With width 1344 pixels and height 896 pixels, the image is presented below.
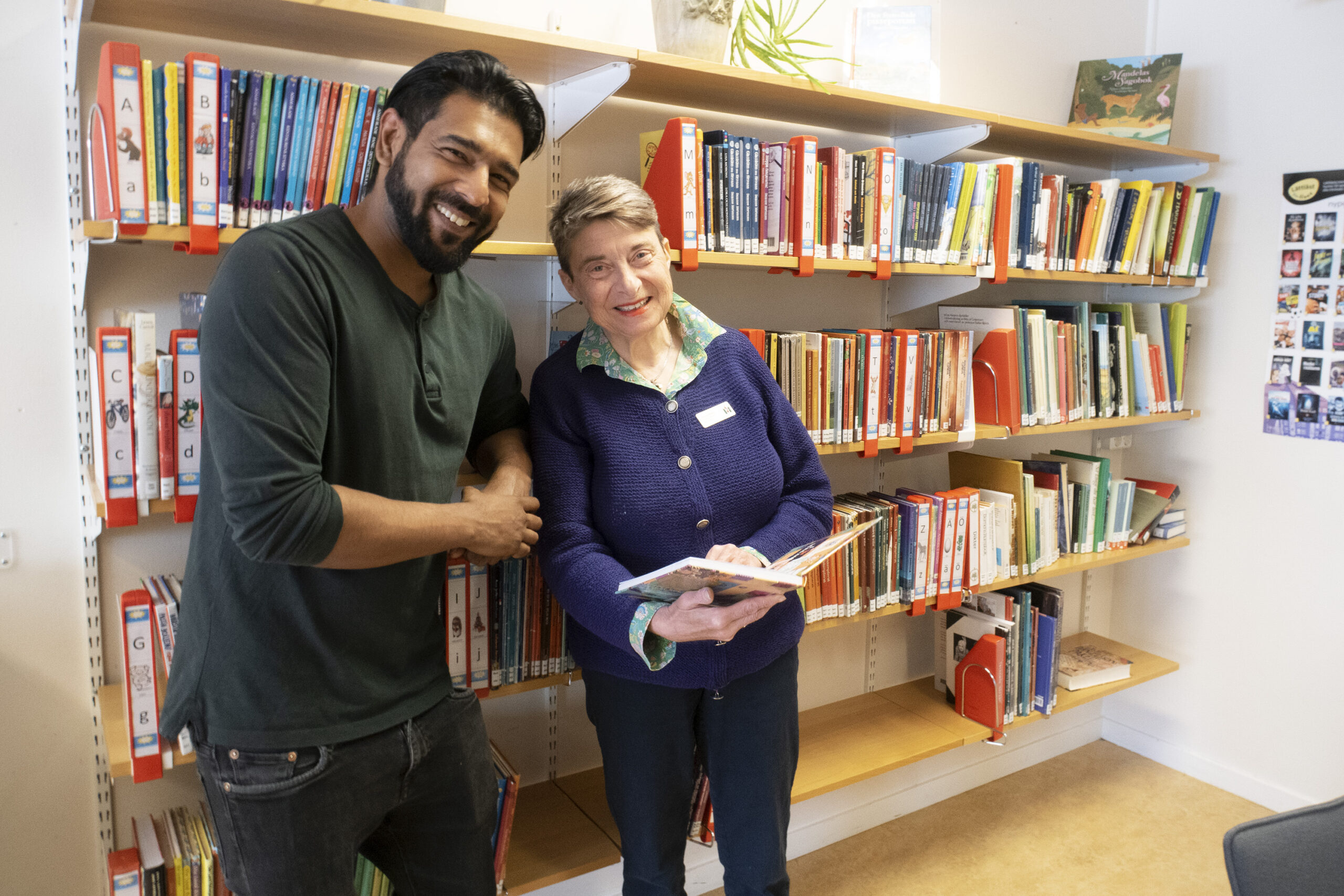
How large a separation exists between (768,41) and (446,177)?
116cm

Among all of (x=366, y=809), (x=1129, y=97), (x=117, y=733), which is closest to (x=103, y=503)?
(x=117, y=733)

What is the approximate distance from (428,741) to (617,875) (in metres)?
1.13

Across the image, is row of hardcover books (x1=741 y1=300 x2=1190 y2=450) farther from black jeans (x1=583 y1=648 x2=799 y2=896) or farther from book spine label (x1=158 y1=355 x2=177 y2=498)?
book spine label (x1=158 y1=355 x2=177 y2=498)

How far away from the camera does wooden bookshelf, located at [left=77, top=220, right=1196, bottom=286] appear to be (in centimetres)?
136

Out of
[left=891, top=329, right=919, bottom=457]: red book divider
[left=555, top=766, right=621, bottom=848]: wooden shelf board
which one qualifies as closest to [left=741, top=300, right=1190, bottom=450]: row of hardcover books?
[left=891, top=329, right=919, bottom=457]: red book divider

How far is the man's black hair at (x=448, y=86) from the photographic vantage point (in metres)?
1.25

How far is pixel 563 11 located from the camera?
78.4 inches

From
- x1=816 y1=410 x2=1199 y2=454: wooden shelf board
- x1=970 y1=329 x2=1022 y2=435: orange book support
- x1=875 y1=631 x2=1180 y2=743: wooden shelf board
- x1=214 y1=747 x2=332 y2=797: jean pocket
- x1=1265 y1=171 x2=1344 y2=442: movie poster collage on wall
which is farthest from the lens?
x1=1265 y1=171 x2=1344 y2=442: movie poster collage on wall

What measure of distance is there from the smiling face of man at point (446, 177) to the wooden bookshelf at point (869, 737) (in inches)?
54.3

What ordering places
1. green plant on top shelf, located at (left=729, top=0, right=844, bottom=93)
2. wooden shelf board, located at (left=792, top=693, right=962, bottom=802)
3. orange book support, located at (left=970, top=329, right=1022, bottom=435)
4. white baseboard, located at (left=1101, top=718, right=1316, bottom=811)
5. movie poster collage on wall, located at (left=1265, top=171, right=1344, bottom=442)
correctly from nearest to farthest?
green plant on top shelf, located at (left=729, top=0, right=844, bottom=93) → wooden shelf board, located at (left=792, top=693, right=962, bottom=802) → orange book support, located at (left=970, top=329, right=1022, bottom=435) → movie poster collage on wall, located at (left=1265, top=171, right=1344, bottom=442) → white baseboard, located at (left=1101, top=718, right=1316, bottom=811)

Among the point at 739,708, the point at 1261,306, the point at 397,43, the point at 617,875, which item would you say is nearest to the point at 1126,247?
the point at 1261,306

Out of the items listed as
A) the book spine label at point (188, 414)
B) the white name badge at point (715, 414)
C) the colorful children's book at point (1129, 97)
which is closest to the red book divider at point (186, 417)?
the book spine label at point (188, 414)

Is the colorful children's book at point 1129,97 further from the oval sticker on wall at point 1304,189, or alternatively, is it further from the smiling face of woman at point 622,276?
the smiling face of woman at point 622,276

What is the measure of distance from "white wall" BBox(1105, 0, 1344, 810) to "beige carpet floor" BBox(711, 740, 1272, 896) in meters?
0.23
